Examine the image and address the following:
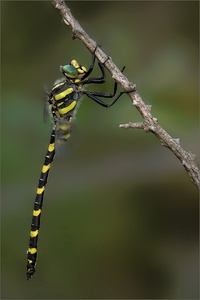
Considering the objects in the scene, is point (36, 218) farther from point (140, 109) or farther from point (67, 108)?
point (140, 109)

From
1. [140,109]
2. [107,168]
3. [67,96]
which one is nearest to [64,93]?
[67,96]

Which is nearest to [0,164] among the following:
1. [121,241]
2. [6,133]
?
[6,133]

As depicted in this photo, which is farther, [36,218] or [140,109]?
[36,218]

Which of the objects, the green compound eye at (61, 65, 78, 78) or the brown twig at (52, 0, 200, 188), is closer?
the brown twig at (52, 0, 200, 188)

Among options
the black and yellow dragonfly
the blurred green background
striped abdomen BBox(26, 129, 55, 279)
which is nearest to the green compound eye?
the black and yellow dragonfly

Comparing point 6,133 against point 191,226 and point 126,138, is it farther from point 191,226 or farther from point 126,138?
point 191,226

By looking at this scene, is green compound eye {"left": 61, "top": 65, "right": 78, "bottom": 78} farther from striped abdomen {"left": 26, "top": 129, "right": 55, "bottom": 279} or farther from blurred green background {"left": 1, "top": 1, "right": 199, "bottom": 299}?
blurred green background {"left": 1, "top": 1, "right": 199, "bottom": 299}

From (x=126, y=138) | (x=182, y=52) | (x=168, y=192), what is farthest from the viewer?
(x=182, y=52)
